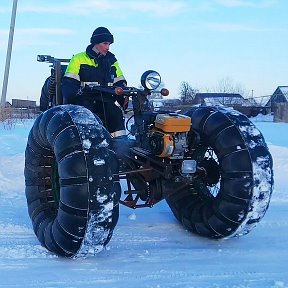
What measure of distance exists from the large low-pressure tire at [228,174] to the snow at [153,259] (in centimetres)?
23

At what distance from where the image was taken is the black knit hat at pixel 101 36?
229 inches

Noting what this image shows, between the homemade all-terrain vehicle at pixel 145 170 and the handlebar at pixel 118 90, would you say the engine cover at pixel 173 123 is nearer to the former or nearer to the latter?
the homemade all-terrain vehicle at pixel 145 170

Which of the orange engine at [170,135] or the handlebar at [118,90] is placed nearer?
the orange engine at [170,135]

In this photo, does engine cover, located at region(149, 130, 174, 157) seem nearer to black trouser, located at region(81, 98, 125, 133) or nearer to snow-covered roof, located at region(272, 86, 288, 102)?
black trouser, located at region(81, 98, 125, 133)

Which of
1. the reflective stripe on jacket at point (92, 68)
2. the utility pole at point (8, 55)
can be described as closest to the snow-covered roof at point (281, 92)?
the utility pole at point (8, 55)

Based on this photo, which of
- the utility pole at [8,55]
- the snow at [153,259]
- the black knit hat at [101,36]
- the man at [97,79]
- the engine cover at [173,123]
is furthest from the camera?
the utility pole at [8,55]

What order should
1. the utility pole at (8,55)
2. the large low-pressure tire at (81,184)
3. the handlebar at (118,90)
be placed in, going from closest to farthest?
the large low-pressure tire at (81,184), the handlebar at (118,90), the utility pole at (8,55)

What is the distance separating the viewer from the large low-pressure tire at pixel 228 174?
4699 millimetres

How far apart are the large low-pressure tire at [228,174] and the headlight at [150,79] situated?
1.66 feet

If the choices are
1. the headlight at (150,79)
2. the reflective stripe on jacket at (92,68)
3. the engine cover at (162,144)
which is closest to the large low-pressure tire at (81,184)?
the engine cover at (162,144)

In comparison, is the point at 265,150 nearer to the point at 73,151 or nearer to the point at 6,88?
the point at 73,151

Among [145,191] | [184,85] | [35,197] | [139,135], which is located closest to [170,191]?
[145,191]

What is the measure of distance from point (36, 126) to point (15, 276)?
1.39m

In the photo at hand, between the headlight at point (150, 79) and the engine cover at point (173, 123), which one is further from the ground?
the headlight at point (150, 79)
